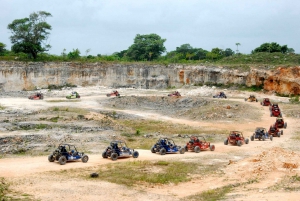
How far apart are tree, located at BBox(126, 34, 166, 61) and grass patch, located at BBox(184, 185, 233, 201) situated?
7743 centimetres

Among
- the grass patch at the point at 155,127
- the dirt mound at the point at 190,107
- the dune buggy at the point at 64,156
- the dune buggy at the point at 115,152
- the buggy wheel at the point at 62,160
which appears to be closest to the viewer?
the buggy wheel at the point at 62,160

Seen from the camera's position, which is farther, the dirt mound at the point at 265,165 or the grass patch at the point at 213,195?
the dirt mound at the point at 265,165

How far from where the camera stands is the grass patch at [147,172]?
68.6ft

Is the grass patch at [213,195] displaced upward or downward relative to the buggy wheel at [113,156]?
downward

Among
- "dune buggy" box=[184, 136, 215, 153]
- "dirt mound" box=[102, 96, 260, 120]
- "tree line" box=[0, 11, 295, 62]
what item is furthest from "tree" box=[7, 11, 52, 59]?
"dune buggy" box=[184, 136, 215, 153]

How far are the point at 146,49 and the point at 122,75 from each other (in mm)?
17533

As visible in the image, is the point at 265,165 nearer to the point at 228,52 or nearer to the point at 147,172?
the point at 147,172

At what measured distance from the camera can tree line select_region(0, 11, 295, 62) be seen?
7825cm

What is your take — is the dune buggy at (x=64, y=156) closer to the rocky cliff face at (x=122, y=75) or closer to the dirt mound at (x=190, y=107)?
the dirt mound at (x=190, y=107)

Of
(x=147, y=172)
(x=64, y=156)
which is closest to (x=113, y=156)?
(x=64, y=156)

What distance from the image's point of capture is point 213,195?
18.4m

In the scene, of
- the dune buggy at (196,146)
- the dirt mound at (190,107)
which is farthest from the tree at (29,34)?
the dune buggy at (196,146)

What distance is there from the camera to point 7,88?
2901 inches

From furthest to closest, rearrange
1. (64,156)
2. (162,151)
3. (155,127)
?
(155,127) → (162,151) → (64,156)
